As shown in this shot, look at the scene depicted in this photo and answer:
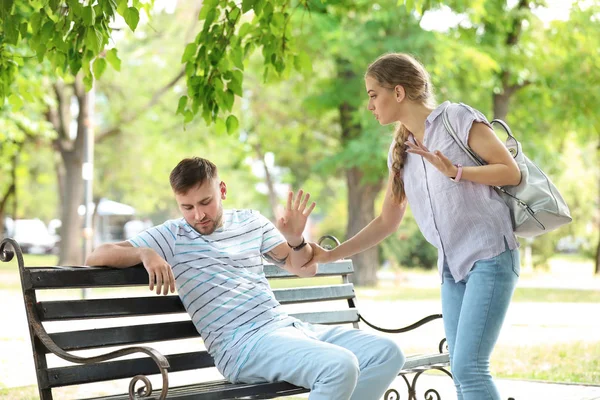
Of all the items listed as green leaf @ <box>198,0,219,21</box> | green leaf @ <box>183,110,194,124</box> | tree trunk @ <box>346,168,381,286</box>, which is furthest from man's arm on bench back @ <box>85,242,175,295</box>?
tree trunk @ <box>346,168,381,286</box>

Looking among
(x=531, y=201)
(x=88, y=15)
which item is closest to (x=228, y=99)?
(x=88, y=15)

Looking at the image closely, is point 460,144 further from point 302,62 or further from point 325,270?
point 302,62

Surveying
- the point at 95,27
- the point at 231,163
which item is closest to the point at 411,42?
the point at 95,27

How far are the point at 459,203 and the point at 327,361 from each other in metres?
0.95

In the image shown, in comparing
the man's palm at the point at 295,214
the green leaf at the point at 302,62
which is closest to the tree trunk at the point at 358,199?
the green leaf at the point at 302,62

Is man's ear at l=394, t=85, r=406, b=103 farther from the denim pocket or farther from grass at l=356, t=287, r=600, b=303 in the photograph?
grass at l=356, t=287, r=600, b=303

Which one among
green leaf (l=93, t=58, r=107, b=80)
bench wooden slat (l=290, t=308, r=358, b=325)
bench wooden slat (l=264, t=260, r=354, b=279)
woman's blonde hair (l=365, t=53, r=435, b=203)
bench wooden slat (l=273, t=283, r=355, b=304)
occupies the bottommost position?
bench wooden slat (l=290, t=308, r=358, b=325)

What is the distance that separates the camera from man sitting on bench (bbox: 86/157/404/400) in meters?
4.43

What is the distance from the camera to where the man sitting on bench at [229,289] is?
443 cm

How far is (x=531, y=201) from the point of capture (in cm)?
425

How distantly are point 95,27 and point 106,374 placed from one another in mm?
2231

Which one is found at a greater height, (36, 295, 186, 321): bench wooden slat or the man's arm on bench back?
the man's arm on bench back

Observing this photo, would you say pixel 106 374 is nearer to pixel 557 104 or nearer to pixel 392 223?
pixel 392 223

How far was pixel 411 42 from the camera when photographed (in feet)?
70.0
